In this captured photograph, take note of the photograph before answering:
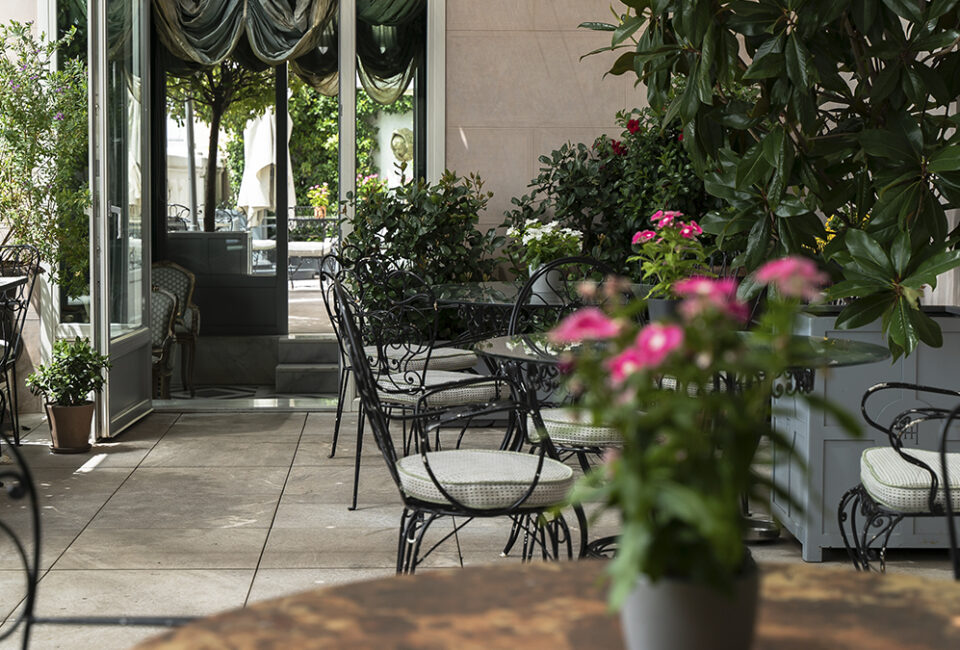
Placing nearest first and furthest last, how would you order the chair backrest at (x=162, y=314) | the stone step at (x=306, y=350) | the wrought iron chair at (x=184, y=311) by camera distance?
the chair backrest at (x=162, y=314) → the wrought iron chair at (x=184, y=311) → the stone step at (x=306, y=350)

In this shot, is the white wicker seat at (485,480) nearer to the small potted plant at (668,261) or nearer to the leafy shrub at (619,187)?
the small potted plant at (668,261)

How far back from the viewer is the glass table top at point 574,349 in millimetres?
2613

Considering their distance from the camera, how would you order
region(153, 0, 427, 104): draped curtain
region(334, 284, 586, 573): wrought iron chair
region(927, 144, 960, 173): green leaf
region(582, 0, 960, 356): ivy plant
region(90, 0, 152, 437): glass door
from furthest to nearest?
region(153, 0, 427, 104): draped curtain
region(90, 0, 152, 437): glass door
region(582, 0, 960, 356): ivy plant
region(927, 144, 960, 173): green leaf
region(334, 284, 586, 573): wrought iron chair

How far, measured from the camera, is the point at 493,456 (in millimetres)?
2742

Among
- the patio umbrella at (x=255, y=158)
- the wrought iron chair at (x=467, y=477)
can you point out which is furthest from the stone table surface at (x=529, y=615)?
the patio umbrella at (x=255, y=158)

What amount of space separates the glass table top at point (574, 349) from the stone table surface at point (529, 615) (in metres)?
1.34

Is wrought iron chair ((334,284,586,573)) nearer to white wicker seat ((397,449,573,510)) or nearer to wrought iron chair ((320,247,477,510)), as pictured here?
white wicker seat ((397,449,573,510))

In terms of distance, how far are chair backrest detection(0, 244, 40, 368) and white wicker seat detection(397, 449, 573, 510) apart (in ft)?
9.34

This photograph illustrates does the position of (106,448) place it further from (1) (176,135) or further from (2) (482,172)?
(1) (176,135)

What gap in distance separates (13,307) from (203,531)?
190 cm

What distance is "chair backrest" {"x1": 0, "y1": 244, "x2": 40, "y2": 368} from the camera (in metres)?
4.92

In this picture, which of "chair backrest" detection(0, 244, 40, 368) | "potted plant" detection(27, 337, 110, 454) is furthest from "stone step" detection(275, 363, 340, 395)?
"potted plant" detection(27, 337, 110, 454)

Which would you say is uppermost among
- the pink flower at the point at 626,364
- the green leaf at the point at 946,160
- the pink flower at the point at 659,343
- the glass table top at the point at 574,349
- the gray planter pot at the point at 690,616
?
the green leaf at the point at 946,160

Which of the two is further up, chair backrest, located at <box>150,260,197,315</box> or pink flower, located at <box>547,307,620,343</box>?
pink flower, located at <box>547,307,620,343</box>
